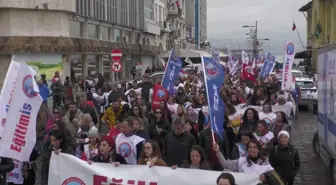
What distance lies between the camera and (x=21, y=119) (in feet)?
25.0

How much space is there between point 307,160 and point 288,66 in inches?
Answer: 252

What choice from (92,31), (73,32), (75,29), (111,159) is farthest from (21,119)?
(92,31)

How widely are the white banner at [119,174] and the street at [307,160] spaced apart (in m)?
4.50

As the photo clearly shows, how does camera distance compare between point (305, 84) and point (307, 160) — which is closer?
point (307, 160)

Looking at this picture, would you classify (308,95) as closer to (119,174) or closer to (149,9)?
(119,174)

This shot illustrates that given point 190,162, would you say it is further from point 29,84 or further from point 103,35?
point 103,35

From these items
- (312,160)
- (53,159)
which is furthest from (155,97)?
(53,159)

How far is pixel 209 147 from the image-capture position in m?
9.31

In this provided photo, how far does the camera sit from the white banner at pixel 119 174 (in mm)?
7453

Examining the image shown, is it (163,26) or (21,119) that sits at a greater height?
(163,26)

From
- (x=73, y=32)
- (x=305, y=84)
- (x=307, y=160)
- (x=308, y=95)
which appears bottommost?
(x=307, y=160)

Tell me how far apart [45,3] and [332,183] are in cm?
2353

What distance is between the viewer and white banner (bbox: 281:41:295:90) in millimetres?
19297

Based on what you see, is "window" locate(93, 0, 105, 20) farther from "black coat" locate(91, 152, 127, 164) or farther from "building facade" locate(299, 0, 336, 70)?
"black coat" locate(91, 152, 127, 164)
